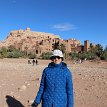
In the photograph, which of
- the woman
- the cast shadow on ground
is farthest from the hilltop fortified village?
the woman

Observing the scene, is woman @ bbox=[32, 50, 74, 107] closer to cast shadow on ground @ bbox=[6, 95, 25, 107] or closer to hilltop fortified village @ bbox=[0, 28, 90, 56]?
cast shadow on ground @ bbox=[6, 95, 25, 107]

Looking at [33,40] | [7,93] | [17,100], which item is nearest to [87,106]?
[17,100]

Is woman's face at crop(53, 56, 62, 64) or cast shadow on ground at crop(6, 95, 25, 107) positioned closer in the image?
woman's face at crop(53, 56, 62, 64)

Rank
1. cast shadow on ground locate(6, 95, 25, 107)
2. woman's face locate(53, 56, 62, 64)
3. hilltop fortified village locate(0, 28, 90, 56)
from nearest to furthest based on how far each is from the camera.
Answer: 1. woman's face locate(53, 56, 62, 64)
2. cast shadow on ground locate(6, 95, 25, 107)
3. hilltop fortified village locate(0, 28, 90, 56)

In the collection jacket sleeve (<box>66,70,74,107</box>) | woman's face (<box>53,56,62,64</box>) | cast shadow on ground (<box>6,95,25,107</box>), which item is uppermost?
woman's face (<box>53,56,62,64</box>)

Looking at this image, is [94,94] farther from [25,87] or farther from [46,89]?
[46,89]

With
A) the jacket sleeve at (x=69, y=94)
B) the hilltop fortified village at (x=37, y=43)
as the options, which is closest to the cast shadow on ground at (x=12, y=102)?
the jacket sleeve at (x=69, y=94)

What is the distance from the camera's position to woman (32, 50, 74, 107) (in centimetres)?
567

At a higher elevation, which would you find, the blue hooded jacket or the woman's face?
the woman's face

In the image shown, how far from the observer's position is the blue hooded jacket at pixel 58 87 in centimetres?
567

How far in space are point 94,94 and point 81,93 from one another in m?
0.50

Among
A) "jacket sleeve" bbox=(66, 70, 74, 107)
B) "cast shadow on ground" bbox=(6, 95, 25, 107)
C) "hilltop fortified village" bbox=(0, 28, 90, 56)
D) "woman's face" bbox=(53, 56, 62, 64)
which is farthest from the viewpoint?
"hilltop fortified village" bbox=(0, 28, 90, 56)

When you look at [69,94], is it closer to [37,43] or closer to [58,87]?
[58,87]

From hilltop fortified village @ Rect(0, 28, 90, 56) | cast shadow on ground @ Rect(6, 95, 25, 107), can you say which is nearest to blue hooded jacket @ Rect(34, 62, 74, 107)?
cast shadow on ground @ Rect(6, 95, 25, 107)
